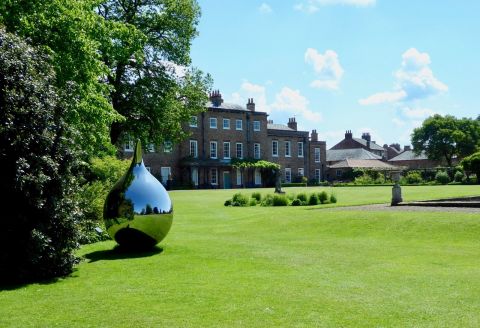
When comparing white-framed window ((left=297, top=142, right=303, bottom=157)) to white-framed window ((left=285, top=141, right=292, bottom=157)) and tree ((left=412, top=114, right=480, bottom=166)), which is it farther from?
tree ((left=412, top=114, right=480, bottom=166))

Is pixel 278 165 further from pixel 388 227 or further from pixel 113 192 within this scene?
pixel 113 192

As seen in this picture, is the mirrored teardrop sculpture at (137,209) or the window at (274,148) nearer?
the mirrored teardrop sculpture at (137,209)

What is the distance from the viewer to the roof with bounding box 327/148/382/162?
93875 mm

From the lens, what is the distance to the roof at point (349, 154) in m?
93.9

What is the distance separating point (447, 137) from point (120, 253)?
84986 millimetres

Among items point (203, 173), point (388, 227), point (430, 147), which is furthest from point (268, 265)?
point (430, 147)

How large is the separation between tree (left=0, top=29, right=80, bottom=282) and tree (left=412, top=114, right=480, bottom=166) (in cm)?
8647

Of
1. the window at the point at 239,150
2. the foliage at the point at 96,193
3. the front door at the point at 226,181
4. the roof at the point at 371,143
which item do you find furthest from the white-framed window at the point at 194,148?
the roof at the point at 371,143

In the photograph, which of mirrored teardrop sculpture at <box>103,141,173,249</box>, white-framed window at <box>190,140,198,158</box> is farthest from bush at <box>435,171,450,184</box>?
mirrored teardrop sculpture at <box>103,141,173,249</box>

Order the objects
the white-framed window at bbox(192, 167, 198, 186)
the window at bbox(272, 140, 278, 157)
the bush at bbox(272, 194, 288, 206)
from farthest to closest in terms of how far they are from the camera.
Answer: the window at bbox(272, 140, 278, 157) → the white-framed window at bbox(192, 167, 198, 186) → the bush at bbox(272, 194, 288, 206)

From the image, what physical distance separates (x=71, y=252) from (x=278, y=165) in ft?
185

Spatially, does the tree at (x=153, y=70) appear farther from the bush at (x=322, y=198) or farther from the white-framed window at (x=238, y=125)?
the white-framed window at (x=238, y=125)

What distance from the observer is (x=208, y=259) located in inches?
462

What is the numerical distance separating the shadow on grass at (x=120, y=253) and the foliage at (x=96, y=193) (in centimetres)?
60
